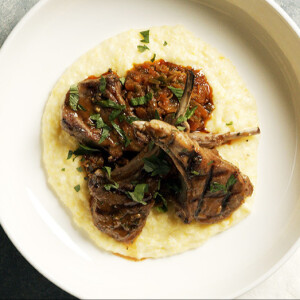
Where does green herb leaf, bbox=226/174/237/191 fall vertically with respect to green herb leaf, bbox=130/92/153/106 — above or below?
below

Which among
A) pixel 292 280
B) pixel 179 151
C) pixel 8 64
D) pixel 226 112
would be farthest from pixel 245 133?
pixel 8 64

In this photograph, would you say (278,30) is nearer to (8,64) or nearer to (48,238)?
(8,64)

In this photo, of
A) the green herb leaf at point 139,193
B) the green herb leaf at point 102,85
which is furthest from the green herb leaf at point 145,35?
the green herb leaf at point 139,193

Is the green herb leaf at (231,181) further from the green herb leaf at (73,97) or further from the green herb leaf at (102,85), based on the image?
the green herb leaf at (73,97)

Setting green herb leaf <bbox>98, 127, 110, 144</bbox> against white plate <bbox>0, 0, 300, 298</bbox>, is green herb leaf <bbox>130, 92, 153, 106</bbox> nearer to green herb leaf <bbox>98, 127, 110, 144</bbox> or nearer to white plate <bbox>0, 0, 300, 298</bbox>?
green herb leaf <bbox>98, 127, 110, 144</bbox>

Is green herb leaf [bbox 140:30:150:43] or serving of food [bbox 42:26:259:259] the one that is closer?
serving of food [bbox 42:26:259:259]

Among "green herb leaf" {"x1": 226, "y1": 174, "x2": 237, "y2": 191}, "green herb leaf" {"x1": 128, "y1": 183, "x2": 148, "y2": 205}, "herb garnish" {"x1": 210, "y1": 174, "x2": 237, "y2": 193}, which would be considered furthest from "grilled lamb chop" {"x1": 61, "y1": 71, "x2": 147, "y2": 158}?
"green herb leaf" {"x1": 226, "y1": 174, "x2": 237, "y2": 191}

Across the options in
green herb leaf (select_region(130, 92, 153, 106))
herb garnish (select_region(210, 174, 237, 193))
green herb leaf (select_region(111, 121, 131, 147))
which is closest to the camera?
herb garnish (select_region(210, 174, 237, 193))
